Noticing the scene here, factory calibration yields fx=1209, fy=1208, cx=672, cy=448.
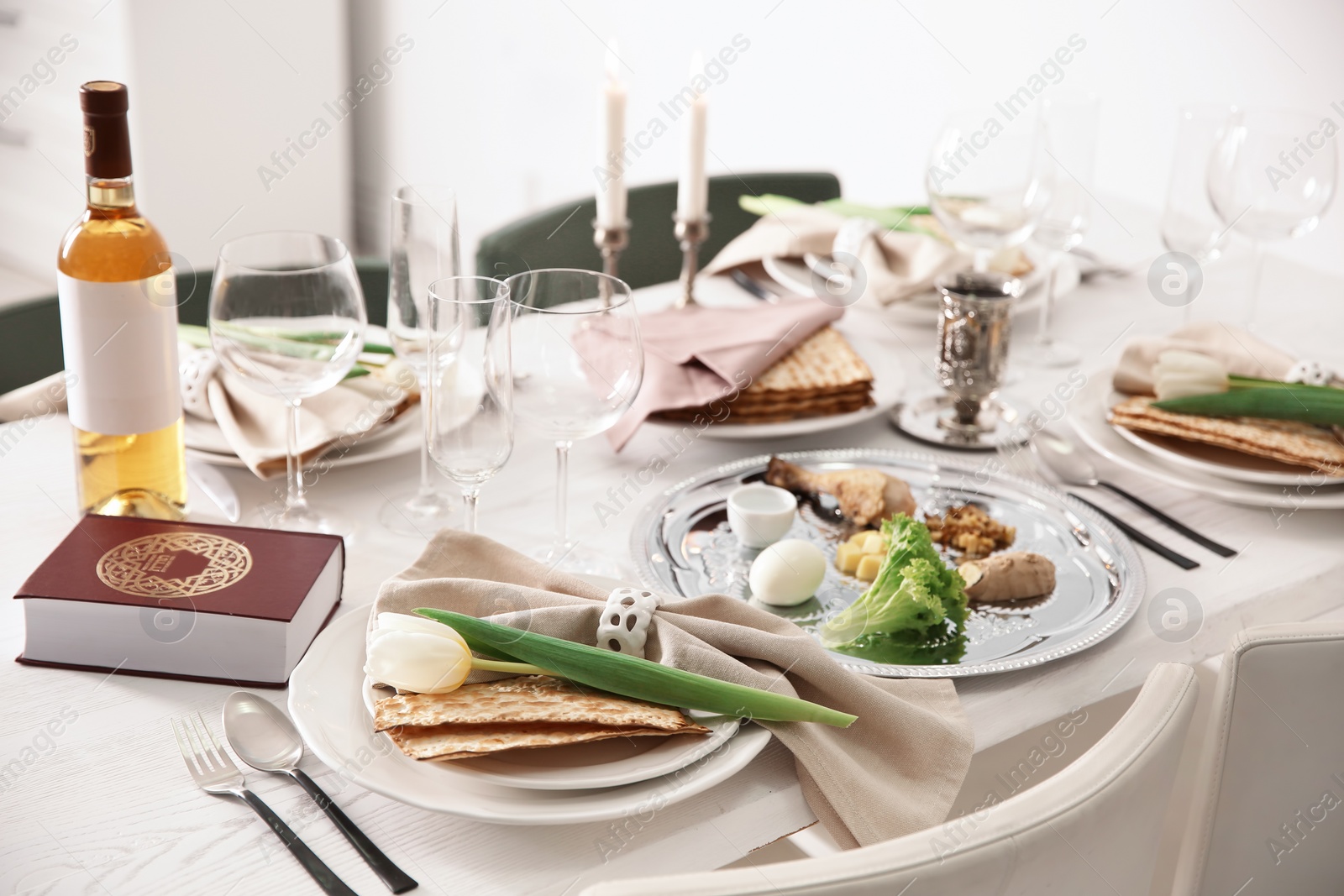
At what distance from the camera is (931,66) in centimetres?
271

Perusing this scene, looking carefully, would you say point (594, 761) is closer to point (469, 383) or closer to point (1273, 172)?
point (469, 383)

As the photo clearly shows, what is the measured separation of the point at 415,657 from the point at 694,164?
988 mm

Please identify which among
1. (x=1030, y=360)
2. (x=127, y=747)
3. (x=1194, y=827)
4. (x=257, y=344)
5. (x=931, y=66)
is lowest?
(x=1194, y=827)

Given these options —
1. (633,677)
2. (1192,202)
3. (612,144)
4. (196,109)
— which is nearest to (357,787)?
(633,677)

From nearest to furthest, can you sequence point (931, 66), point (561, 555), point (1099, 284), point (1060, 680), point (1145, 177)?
1. point (1060, 680)
2. point (561, 555)
3. point (1099, 284)
4. point (1145, 177)
5. point (931, 66)

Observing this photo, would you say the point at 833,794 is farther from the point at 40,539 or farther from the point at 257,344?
the point at 40,539

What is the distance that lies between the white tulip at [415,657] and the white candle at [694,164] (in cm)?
94

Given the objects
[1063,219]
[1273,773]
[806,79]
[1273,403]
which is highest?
[806,79]

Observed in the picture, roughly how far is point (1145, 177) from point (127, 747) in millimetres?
2159

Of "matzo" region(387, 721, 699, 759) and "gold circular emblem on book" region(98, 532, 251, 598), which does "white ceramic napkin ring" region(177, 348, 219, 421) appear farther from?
→ "matzo" region(387, 721, 699, 759)

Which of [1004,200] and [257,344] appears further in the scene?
[1004,200]

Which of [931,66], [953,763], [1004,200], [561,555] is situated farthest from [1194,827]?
[931,66]

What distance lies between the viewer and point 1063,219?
173 cm

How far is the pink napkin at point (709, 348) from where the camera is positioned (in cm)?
133
